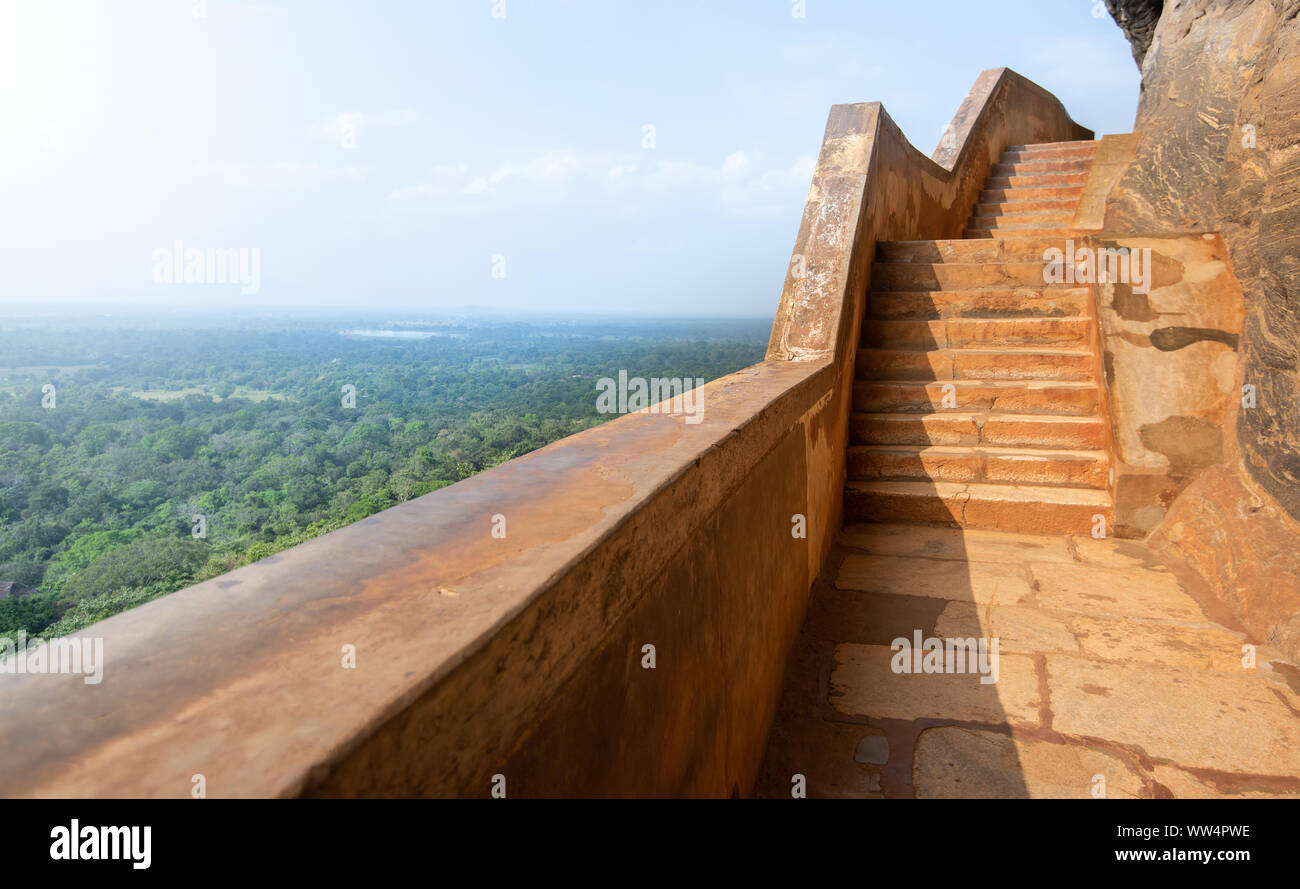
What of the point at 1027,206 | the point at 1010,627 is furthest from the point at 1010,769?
the point at 1027,206

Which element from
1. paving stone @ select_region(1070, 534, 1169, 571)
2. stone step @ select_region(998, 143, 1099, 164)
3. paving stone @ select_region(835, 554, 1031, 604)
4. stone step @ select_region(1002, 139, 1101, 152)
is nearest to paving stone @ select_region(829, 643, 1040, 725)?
paving stone @ select_region(835, 554, 1031, 604)

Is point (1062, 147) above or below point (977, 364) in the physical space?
above

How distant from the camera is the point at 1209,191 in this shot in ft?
14.9

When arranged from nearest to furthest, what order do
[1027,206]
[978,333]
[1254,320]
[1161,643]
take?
[1161,643], [1254,320], [978,333], [1027,206]

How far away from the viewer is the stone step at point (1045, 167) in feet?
28.9

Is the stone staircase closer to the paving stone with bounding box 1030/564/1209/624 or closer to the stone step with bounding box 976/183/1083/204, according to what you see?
the paving stone with bounding box 1030/564/1209/624

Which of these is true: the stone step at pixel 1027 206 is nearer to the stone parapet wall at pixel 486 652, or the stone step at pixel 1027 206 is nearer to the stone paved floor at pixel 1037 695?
the stone paved floor at pixel 1037 695

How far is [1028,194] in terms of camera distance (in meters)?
8.64

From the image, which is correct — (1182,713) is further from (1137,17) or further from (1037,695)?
(1137,17)

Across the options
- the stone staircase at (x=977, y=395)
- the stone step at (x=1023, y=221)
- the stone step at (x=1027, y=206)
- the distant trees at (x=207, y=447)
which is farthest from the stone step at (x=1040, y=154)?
the stone staircase at (x=977, y=395)

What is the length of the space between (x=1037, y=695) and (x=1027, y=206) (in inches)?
293

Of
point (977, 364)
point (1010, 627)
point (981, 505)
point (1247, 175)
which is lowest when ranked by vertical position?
point (1010, 627)
